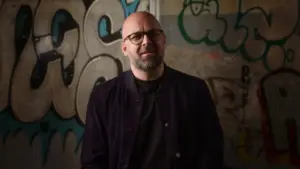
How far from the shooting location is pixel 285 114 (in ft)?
8.13

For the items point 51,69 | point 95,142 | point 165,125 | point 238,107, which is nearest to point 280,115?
point 238,107

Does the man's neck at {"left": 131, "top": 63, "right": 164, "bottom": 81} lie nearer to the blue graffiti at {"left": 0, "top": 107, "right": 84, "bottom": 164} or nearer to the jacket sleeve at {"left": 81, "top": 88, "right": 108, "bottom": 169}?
the jacket sleeve at {"left": 81, "top": 88, "right": 108, "bottom": 169}

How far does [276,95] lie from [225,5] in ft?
2.16

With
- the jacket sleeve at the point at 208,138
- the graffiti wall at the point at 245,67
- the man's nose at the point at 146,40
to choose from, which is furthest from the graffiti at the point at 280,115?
the man's nose at the point at 146,40

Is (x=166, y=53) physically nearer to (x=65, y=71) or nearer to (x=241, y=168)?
(x=65, y=71)

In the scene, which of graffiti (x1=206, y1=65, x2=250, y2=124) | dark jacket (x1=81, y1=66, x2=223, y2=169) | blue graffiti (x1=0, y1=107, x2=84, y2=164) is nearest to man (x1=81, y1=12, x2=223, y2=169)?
dark jacket (x1=81, y1=66, x2=223, y2=169)

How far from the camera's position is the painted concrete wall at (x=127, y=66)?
8.11ft

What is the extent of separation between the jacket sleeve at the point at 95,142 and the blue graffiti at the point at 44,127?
503 mm

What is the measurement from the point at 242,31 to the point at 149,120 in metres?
0.89

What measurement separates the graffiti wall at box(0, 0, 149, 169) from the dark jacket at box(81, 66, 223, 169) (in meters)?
0.48

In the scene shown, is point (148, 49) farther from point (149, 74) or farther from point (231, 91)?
point (231, 91)

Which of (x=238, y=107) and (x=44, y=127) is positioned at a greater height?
(x=238, y=107)

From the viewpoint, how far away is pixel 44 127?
102 inches

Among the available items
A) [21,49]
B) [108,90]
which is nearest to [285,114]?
[108,90]
